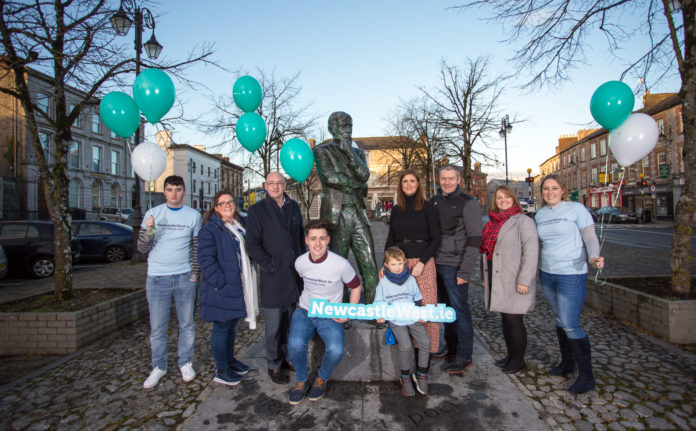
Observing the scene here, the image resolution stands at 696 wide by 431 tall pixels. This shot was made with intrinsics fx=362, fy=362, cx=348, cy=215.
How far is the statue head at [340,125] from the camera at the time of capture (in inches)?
155

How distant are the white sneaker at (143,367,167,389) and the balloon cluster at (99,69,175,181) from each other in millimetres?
1984

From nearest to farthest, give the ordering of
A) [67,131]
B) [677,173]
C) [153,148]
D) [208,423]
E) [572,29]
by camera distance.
A: [208,423]
[153,148]
[67,131]
[572,29]
[677,173]

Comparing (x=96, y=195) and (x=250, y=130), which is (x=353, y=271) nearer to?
(x=250, y=130)

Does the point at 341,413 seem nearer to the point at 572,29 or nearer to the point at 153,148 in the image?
the point at 153,148

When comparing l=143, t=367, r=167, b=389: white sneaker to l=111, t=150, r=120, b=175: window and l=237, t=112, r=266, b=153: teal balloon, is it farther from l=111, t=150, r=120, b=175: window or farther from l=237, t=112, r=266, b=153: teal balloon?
l=111, t=150, r=120, b=175: window

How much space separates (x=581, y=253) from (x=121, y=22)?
270 inches

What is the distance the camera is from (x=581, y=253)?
10.5 feet

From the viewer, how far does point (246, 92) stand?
4.36 metres

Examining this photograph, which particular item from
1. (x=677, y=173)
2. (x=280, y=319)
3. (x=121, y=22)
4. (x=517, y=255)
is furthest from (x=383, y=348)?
(x=677, y=173)

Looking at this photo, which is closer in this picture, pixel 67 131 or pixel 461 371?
pixel 461 371

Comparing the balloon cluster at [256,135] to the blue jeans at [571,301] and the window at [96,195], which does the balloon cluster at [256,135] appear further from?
the window at [96,195]

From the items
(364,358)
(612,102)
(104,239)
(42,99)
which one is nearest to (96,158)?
(42,99)

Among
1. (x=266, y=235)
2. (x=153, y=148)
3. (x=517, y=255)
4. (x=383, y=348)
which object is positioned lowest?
(x=383, y=348)

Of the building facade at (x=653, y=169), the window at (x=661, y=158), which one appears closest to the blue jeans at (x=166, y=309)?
the building facade at (x=653, y=169)
